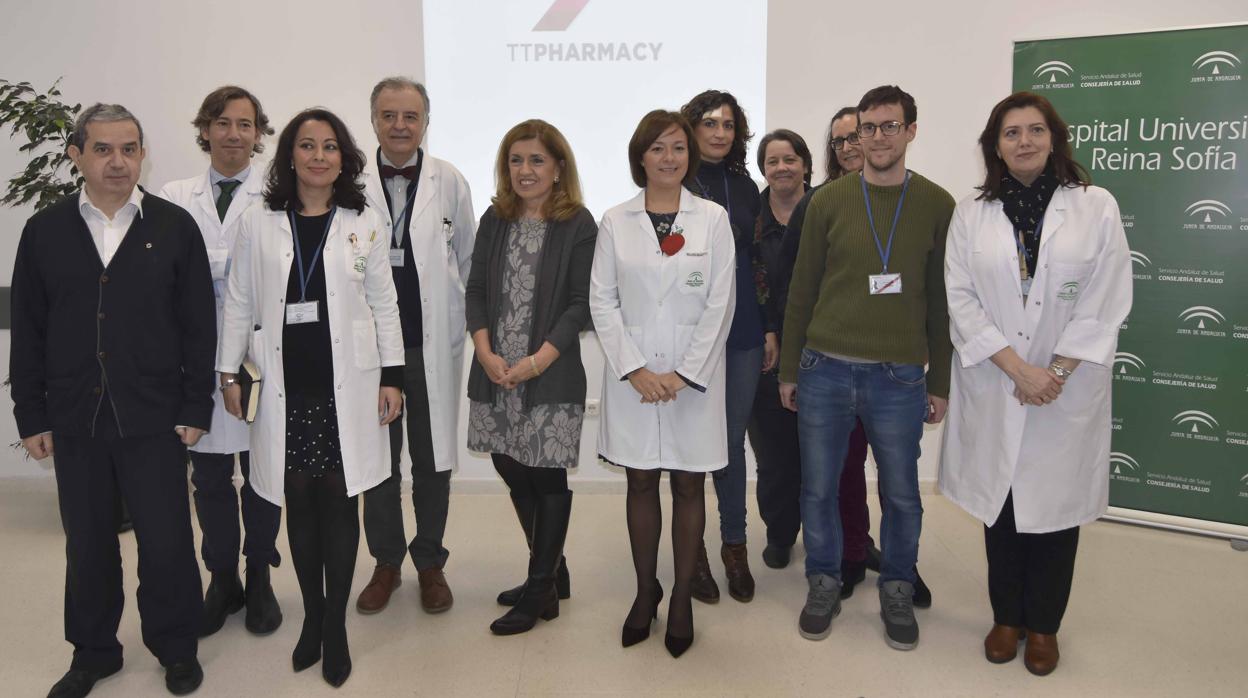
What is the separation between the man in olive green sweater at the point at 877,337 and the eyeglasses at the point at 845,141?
56cm

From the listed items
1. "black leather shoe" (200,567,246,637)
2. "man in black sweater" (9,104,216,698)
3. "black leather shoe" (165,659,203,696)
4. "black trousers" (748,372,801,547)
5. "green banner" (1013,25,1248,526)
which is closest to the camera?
"man in black sweater" (9,104,216,698)

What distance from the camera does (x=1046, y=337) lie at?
7.85ft

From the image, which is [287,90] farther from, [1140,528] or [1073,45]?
[1140,528]

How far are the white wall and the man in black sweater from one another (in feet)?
6.71

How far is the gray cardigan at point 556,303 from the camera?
261 cm

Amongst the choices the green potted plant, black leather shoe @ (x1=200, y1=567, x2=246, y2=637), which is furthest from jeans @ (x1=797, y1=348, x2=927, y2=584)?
the green potted plant

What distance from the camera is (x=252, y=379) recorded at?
236 cm

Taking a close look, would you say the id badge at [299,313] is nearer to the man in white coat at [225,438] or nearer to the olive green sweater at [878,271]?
the man in white coat at [225,438]

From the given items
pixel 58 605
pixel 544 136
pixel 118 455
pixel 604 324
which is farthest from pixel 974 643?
pixel 58 605

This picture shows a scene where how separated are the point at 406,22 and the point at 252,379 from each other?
8.19ft

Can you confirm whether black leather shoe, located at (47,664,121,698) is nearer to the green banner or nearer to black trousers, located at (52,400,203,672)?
black trousers, located at (52,400,203,672)

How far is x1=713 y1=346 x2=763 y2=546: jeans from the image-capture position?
2.91 metres

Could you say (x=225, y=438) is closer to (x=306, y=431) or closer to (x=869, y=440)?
(x=306, y=431)

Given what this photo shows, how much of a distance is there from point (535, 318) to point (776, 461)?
48.3 inches
